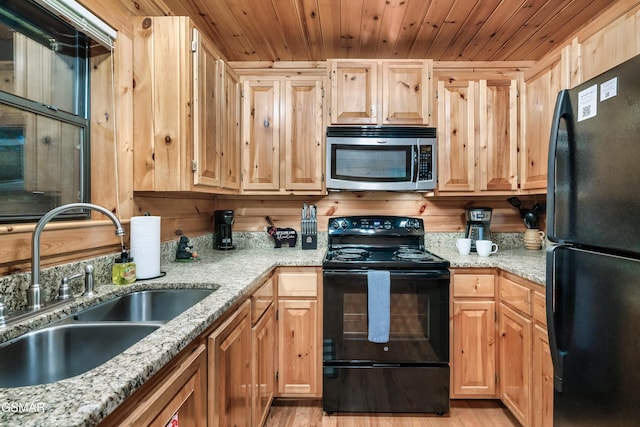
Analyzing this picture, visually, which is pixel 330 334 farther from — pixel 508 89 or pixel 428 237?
pixel 508 89

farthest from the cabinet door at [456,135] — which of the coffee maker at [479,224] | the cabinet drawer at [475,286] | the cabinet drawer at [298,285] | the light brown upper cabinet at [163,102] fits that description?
the light brown upper cabinet at [163,102]

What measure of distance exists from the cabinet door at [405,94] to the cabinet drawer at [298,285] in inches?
48.3

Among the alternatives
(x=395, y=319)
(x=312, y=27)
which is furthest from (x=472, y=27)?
(x=395, y=319)

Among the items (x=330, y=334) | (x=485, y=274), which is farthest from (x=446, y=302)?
(x=330, y=334)

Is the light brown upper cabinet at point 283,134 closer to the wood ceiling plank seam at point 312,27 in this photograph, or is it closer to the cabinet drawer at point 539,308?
the wood ceiling plank seam at point 312,27

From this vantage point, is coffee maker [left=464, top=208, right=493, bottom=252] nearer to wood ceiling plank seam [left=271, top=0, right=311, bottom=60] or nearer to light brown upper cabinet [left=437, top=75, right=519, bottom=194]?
light brown upper cabinet [left=437, top=75, right=519, bottom=194]

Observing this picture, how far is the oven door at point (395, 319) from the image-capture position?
1.96 m

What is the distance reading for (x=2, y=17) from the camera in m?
1.11

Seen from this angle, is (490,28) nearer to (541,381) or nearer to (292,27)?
(292,27)

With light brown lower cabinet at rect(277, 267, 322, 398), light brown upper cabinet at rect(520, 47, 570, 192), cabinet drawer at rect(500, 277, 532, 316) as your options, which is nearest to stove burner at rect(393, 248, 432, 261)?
cabinet drawer at rect(500, 277, 532, 316)

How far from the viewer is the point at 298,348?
2021 mm

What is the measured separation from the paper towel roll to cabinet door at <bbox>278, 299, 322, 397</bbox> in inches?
33.3

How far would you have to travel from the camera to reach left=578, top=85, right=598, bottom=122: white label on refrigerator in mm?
1020

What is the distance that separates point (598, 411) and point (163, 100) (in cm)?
215
